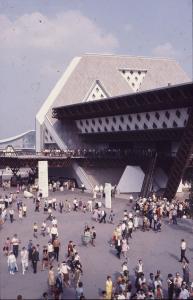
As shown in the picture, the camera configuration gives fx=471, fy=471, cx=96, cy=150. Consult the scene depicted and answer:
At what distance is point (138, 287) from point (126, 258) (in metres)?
5.07

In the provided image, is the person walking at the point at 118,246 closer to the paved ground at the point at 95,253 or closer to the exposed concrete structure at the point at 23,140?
the paved ground at the point at 95,253

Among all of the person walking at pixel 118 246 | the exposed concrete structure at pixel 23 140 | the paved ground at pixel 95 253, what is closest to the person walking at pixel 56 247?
the paved ground at pixel 95 253

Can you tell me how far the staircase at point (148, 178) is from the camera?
44.0 m

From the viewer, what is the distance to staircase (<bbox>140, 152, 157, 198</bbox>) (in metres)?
44.0

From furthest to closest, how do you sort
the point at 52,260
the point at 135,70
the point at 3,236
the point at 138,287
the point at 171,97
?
the point at 135,70 → the point at 171,97 → the point at 3,236 → the point at 52,260 → the point at 138,287

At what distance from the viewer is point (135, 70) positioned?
68875mm

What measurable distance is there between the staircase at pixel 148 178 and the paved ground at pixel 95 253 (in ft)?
40.0

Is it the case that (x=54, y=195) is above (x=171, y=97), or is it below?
below

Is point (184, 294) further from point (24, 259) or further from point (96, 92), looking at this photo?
point (96, 92)

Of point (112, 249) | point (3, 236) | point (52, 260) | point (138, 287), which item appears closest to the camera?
point (138, 287)

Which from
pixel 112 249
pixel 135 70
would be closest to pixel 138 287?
pixel 112 249

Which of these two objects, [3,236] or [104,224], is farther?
[104,224]

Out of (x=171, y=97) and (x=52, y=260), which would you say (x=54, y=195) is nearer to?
(x=171, y=97)

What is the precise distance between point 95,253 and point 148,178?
81.4 ft
